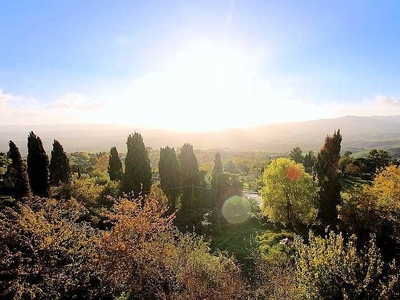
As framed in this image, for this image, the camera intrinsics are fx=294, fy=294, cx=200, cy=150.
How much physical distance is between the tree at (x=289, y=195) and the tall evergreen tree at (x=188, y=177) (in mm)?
12474

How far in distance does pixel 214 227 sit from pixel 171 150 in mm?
13396

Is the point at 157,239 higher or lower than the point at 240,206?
higher

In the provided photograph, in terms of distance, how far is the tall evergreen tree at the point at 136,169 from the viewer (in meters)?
39.6

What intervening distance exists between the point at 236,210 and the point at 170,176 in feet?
34.1

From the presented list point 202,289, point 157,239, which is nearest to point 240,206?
point 157,239

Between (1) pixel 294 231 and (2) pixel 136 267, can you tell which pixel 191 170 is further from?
(2) pixel 136 267

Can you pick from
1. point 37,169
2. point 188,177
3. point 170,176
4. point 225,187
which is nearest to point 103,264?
point 37,169

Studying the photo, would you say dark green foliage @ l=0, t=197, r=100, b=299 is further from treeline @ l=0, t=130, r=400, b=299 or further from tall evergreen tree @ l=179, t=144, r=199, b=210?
tall evergreen tree @ l=179, t=144, r=199, b=210

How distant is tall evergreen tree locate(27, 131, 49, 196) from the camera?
1340 inches

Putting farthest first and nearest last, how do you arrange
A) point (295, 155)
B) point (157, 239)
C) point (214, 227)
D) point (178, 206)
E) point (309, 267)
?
1. point (295, 155)
2. point (178, 206)
3. point (214, 227)
4. point (157, 239)
5. point (309, 267)

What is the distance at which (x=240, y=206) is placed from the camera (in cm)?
4012

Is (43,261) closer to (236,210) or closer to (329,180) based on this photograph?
(236,210)

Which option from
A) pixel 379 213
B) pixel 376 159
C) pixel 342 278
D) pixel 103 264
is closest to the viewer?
pixel 342 278

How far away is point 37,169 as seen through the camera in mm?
34156
